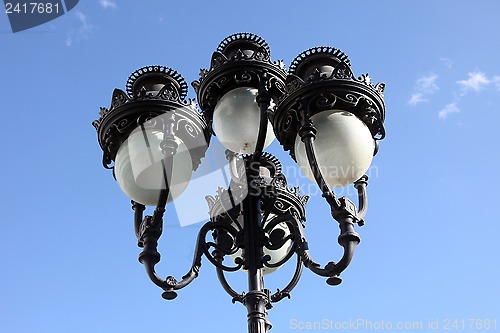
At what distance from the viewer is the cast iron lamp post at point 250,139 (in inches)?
160

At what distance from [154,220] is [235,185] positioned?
2.84 feet

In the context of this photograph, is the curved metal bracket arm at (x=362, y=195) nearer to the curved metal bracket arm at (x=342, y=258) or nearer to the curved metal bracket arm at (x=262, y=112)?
the curved metal bracket arm at (x=342, y=258)

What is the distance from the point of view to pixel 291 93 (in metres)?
4.18

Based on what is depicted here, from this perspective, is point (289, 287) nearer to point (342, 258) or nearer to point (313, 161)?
point (342, 258)

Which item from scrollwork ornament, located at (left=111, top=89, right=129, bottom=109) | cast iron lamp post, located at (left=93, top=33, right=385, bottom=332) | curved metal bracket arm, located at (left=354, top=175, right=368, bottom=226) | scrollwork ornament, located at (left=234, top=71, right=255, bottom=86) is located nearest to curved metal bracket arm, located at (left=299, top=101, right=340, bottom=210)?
cast iron lamp post, located at (left=93, top=33, right=385, bottom=332)

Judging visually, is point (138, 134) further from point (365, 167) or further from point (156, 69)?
point (365, 167)

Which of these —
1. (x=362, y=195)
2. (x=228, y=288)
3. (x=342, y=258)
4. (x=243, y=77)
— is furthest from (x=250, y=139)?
(x=342, y=258)

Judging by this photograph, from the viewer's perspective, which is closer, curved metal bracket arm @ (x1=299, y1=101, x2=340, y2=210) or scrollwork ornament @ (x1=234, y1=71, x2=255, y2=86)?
curved metal bracket arm @ (x1=299, y1=101, x2=340, y2=210)

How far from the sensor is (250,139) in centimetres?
490

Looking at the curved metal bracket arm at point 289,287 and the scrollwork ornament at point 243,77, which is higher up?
the scrollwork ornament at point 243,77

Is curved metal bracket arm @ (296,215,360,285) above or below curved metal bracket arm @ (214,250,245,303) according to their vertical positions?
below

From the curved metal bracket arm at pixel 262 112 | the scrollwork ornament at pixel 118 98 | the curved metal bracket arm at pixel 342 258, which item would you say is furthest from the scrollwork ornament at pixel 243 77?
the curved metal bracket arm at pixel 342 258

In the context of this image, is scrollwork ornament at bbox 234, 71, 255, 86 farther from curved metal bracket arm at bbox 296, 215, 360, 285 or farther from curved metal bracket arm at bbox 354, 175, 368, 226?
curved metal bracket arm at bbox 296, 215, 360, 285

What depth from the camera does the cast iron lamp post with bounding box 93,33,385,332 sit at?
4074mm
